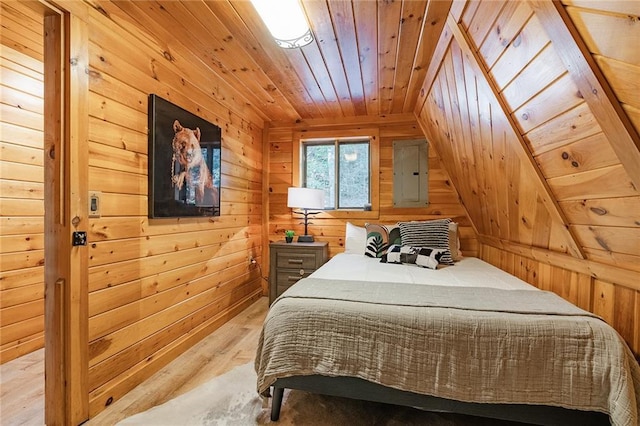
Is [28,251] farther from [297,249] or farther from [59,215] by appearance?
Result: [297,249]

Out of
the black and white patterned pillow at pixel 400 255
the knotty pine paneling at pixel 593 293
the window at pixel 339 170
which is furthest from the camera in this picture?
the window at pixel 339 170

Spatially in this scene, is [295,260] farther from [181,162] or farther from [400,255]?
[181,162]

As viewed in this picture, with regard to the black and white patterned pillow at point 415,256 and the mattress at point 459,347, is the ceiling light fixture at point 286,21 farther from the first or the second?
the black and white patterned pillow at point 415,256

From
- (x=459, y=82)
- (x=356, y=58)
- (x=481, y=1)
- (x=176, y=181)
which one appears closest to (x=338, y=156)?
(x=356, y=58)

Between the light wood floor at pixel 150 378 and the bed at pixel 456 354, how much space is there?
716 mm

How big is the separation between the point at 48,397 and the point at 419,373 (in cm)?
176

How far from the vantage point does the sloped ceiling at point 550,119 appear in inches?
38.1

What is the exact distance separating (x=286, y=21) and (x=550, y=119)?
1463 mm

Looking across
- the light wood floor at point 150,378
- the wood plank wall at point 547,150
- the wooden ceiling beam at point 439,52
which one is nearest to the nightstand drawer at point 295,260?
the light wood floor at point 150,378

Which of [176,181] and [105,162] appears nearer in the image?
[105,162]

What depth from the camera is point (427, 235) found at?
2574 millimetres

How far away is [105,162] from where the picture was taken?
5.09ft

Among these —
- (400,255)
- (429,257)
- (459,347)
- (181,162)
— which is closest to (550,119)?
(459,347)

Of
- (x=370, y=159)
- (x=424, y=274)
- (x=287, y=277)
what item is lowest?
(x=287, y=277)
